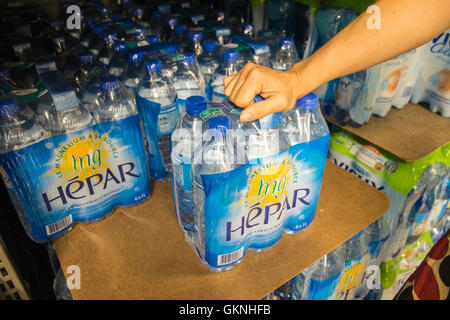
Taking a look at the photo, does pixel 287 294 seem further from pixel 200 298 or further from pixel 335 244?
pixel 200 298

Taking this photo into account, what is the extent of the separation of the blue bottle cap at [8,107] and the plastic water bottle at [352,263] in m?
1.12

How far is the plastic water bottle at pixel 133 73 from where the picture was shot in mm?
1029

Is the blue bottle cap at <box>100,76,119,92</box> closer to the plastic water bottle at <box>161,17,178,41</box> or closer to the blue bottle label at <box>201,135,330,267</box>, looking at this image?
the blue bottle label at <box>201,135,330,267</box>

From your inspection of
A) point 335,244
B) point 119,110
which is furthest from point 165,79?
point 335,244

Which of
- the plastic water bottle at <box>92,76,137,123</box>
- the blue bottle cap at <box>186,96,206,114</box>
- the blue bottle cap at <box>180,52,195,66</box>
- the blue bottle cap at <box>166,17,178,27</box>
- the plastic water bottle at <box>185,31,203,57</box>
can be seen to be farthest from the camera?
the blue bottle cap at <box>166,17,178,27</box>

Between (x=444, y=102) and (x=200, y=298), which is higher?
(x=444, y=102)

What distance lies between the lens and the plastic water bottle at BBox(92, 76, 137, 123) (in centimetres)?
85

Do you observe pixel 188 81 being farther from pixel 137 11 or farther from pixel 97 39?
pixel 137 11

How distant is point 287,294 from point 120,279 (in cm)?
72

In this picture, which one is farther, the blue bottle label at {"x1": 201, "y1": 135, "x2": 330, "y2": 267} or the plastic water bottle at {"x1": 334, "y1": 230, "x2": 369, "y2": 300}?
the plastic water bottle at {"x1": 334, "y1": 230, "x2": 369, "y2": 300}

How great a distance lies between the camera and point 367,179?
1.38m

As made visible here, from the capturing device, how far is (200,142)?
2.36 feet

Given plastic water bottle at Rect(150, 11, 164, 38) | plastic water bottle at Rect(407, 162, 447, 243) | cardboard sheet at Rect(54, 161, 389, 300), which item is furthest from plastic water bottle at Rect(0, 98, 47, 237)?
plastic water bottle at Rect(407, 162, 447, 243)

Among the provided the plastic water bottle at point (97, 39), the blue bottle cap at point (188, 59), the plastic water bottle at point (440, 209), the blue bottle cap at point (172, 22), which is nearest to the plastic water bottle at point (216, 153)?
the blue bottle cap at point (188, 59)
